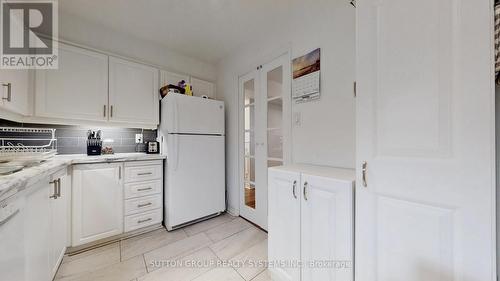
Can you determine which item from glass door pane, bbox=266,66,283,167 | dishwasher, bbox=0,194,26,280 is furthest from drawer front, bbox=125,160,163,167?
glass door pane, bbox=266,66,283,167

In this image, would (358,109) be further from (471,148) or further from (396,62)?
(471,148)

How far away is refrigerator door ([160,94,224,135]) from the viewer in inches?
90.7

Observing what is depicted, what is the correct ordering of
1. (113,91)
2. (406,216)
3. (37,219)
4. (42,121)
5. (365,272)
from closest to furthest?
(406,216), (365,272), (37,219), (42,121), (113,91)

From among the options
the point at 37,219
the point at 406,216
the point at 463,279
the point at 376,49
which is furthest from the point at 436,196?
the point at 37,219

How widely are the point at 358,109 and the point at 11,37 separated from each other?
8.40 ft

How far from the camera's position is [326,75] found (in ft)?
5.48

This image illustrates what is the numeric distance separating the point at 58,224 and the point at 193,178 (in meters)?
1.26

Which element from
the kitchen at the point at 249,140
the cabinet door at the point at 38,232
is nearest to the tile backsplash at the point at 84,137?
the kitchen at the point at 249,140

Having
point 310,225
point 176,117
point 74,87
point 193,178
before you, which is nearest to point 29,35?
point 74,87

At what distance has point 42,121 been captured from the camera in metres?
1.90

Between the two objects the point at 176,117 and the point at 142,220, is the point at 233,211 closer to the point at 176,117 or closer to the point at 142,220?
the point at 142,220

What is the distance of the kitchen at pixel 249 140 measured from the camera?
0.73 m

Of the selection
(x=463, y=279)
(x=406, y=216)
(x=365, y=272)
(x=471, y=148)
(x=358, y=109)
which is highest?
(x=358, y=109)

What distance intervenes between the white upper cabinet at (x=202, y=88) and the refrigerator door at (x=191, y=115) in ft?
1.82
